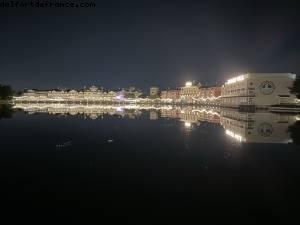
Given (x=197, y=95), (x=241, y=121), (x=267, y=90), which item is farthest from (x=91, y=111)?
(x=197, y=95)

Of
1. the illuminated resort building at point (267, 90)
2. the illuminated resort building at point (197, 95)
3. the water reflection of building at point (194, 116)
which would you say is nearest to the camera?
the water reflection of building at point (194, 116)

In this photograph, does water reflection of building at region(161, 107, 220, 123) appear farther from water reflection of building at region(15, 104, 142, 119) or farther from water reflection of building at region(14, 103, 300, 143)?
water reflection of building at region(15, 104, 142, 119)

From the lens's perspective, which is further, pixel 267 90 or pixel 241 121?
pixel 267 90

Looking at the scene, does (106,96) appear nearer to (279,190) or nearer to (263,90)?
(263,90)

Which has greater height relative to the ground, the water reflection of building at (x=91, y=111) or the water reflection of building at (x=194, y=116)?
the water reflection of building at (x=91, y=111)

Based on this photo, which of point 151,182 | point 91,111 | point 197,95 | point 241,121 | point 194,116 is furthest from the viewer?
point 197,95

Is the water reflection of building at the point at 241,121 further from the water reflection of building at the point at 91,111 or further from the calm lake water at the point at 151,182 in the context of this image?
the calm lake water at the point at 151,182

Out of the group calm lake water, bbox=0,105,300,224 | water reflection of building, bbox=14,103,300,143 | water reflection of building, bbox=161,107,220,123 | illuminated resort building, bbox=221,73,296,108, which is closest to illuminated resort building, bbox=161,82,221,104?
illuminated resort building, bbox=221,73,296,108

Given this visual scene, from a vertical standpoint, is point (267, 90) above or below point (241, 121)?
above

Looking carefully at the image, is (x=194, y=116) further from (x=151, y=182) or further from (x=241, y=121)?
(x=151, y=182)

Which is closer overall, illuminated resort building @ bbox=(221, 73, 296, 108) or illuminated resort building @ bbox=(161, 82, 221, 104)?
illuminated resort building @ bbox=(221, 73, 296, 108)

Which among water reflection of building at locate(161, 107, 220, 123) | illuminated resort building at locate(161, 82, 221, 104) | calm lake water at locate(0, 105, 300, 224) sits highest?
illuminated resort building at locate(161, 82, 221, 104)

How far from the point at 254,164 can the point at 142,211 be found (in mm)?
6216

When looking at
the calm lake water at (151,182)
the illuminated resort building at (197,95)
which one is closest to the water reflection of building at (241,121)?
the calm lake water at (151,182)
